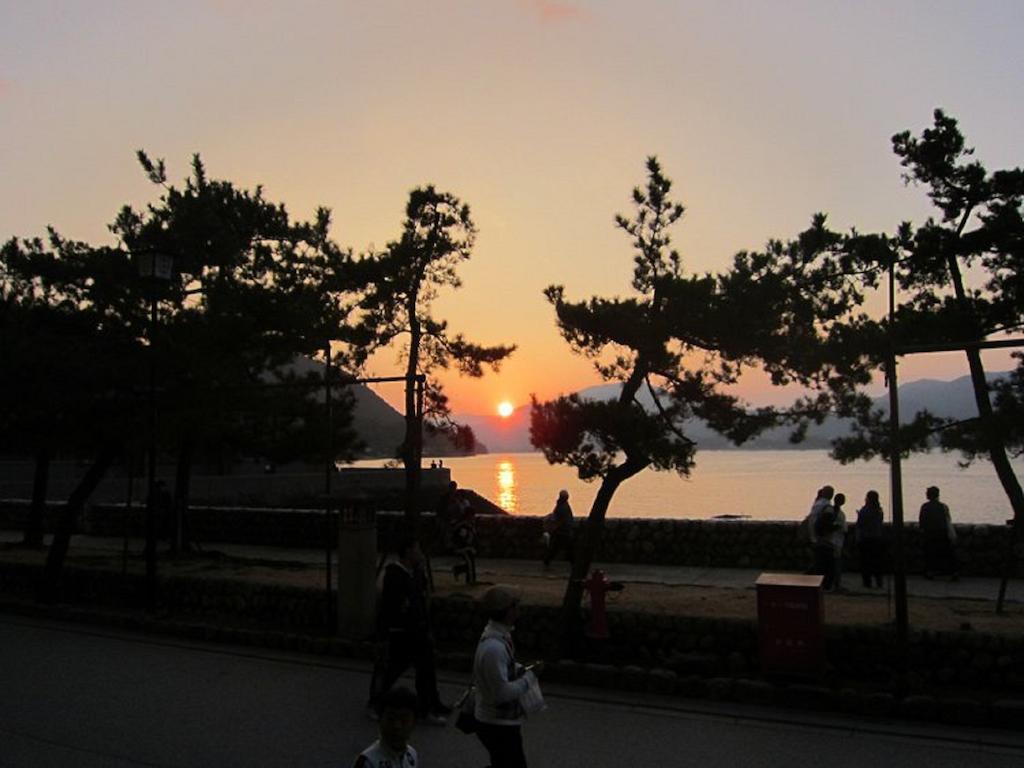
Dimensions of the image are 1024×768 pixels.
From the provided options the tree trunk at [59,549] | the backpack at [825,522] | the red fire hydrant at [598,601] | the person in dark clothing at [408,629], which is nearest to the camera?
the person in dark clothing at [408,629]

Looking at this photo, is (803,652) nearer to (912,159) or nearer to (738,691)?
(738,691)

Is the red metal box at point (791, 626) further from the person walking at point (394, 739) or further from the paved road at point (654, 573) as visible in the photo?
the person walking at point (394, 739)

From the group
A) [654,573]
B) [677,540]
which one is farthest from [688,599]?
[677,540]

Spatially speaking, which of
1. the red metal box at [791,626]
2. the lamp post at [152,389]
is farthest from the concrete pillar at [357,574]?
the red metal box at [791,626]

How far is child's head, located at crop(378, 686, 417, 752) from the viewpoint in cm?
372

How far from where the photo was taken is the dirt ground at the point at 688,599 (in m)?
10.6

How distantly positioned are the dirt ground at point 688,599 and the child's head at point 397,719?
770 centimetres

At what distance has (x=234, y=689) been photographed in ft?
32.5

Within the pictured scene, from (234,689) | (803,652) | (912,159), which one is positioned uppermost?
(912,159)

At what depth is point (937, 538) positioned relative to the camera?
14.8m

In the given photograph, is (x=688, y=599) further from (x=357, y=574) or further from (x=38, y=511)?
(x=38, y=511)

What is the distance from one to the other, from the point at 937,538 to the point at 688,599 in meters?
5.22

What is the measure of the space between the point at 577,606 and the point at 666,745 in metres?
3.23

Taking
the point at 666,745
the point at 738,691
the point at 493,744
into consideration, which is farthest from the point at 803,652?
the point at 493,744
